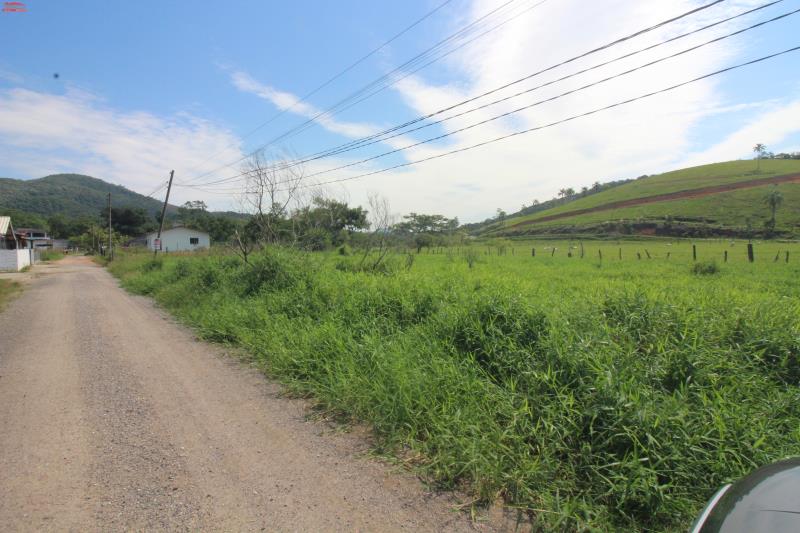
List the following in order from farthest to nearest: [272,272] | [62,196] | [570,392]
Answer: [62,196]
[272,272]
[570,392]

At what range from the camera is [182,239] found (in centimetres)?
6556

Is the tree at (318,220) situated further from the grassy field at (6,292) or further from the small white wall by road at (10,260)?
the small white wall by road at (10,260)

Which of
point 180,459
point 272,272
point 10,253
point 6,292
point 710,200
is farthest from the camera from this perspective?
point 710,200

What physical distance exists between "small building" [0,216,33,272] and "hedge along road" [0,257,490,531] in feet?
108

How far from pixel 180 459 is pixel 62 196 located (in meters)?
140

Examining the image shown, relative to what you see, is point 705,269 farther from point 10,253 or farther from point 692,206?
point 692,206

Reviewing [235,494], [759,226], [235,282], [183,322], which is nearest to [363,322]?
[235,494]

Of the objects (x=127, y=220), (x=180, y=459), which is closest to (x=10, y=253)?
(x=180, y=459)

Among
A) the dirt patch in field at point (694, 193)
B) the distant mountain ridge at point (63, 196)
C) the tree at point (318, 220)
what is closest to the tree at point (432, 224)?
the tree at point (318, 220)

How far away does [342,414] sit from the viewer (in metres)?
4.26

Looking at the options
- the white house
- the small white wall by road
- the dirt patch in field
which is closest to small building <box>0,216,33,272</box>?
the small white wall by road

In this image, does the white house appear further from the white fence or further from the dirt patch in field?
the dirt patch in field

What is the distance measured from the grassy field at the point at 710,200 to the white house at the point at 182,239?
74.1 metres

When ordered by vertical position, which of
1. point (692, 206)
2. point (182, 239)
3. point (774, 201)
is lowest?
point (182, 239)
